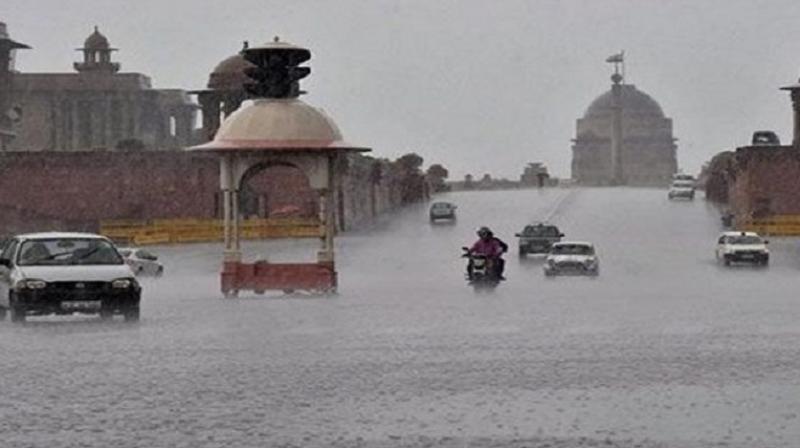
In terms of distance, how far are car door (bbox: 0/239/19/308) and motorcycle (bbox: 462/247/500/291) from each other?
1246 centimetres

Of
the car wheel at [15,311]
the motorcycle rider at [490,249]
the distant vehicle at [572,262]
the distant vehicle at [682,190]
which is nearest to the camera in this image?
the car wheel at [15,311]

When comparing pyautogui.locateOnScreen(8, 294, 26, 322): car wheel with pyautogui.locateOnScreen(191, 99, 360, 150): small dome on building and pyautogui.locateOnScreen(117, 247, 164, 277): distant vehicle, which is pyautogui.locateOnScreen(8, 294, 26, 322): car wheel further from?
pyautogui.locateOnScreen(117, 247, 164, 277): distant vehicle

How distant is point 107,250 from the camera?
1154 inches

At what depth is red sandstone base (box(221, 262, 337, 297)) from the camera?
38562 millimetres

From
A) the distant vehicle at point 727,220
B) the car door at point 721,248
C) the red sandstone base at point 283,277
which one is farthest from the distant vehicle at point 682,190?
the red sandstone base at point 283,277

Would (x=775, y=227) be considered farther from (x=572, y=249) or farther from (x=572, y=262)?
(x=572, y=262)

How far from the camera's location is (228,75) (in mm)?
92562

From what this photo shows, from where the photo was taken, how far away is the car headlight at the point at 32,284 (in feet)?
90.7

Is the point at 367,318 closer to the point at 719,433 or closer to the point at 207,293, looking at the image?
the point at 207,293

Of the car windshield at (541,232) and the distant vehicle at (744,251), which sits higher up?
the car windshield at (541,232)

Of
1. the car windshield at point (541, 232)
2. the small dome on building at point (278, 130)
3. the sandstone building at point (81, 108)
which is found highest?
the sandstone building at point (81, 108)

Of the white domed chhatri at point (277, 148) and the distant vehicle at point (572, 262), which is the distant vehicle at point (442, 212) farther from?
the white domed chhatri at point (277, 148)

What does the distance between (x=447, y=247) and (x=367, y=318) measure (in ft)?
128

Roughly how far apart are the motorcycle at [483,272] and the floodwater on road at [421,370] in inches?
16.0
